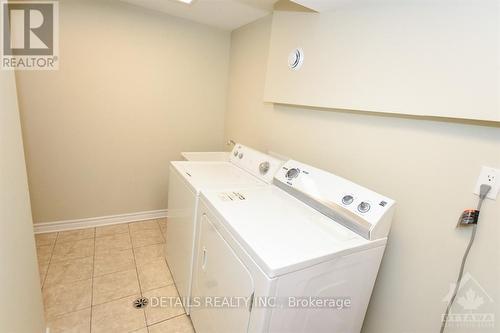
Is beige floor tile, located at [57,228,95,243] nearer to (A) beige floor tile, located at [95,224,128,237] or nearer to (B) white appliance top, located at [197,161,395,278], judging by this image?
(A) beige floor tile, located at [95,224,128,237]

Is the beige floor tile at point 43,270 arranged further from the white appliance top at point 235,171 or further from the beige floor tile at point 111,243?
the white appliance top at point 235,171

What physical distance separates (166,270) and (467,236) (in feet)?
6.72

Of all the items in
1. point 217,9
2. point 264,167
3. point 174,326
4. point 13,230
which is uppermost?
point 217,9

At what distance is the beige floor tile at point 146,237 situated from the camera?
8.20 ft

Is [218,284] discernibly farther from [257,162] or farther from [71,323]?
[71,323]

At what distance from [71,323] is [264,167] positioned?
1.62 metres

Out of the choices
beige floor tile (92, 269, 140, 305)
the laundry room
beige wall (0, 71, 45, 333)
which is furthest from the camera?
beige floor tile (92, 269, 140, 305)

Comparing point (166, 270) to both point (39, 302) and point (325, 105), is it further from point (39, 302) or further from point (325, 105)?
point (325, 105)

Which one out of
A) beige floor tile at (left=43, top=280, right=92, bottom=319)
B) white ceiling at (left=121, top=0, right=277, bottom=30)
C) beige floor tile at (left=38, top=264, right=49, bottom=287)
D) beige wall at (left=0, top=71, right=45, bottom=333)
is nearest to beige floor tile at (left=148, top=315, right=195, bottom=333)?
beige floor tile at (left=43, top=280, right=92, bottom=319)

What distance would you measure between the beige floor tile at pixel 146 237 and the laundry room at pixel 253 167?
0.02 metres

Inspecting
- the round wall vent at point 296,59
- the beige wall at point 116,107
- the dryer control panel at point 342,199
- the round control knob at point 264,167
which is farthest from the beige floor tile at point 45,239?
the round wall vent at point 296,59

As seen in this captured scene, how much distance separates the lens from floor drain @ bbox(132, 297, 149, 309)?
1.76 meters

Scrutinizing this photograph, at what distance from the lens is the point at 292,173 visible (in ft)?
5.39

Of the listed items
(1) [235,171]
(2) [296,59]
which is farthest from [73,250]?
(2) [296,59]
